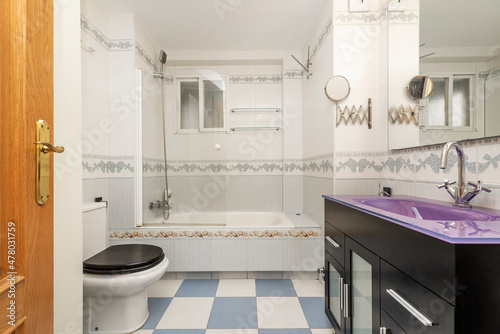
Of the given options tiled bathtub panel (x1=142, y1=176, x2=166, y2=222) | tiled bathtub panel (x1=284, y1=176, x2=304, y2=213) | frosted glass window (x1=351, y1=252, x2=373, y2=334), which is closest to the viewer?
frosted glass window (x1=351, y1=252, x2=373, y2=334)

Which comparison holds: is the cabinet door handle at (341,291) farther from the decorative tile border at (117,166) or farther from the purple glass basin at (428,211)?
the decorative tile border at (117,166)

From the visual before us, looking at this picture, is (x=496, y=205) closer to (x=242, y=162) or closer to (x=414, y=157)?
(x=414, y=157)

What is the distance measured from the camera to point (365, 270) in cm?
99

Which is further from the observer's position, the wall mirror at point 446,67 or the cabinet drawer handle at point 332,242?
the cabinet drawer handle at point 332,242

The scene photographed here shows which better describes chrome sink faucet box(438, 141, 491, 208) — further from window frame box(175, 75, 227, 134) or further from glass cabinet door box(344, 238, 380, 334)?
window frame box(175, 75, 227, 134)

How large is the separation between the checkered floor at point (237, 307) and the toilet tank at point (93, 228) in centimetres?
58

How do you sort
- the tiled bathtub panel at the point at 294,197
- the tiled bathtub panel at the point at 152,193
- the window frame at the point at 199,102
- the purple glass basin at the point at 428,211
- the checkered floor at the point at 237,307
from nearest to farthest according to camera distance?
the purple glass basin at the point at 428,211 < the checkered floor at the point at 237,307 < the tiled bathtub panel at the point at 152,193 < the window frame at the point at 199,102 < the tiled bathtub panel at the point at 294,197

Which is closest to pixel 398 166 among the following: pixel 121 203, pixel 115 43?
pixel 121 203

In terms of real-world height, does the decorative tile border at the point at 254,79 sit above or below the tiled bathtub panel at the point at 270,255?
above

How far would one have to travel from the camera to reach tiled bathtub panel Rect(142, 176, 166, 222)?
7.34ft

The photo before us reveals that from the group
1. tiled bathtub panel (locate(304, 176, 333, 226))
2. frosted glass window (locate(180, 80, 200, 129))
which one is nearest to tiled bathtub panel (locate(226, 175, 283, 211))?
tiled bathtub panel (locate(304, 176, 333, 226))

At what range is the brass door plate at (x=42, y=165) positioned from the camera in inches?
24.3

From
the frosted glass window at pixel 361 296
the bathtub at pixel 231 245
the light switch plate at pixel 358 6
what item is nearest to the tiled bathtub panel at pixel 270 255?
the bathtub at pixel 231 245

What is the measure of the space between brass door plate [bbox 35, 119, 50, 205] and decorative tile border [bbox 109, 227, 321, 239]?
157cm
